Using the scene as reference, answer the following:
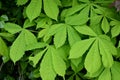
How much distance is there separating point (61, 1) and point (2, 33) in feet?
1.18

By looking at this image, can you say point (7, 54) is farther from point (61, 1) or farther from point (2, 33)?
point (61, 1)

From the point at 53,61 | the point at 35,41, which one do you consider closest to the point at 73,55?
the point at 53,61

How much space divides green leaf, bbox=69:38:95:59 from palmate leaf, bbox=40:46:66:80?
0.20ft

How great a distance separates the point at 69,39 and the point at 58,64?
0.42ft

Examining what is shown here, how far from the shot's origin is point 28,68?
1.61 metres

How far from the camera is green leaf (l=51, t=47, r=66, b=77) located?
3.86ft

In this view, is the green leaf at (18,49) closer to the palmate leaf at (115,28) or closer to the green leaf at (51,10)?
the green leaf at (51,10)

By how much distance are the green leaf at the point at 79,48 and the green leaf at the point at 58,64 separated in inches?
2.1

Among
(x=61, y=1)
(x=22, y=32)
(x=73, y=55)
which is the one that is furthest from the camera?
(x=61, y=1)

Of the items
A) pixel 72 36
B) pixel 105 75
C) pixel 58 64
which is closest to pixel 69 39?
pixel 72 36

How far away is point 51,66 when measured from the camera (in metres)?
1.18

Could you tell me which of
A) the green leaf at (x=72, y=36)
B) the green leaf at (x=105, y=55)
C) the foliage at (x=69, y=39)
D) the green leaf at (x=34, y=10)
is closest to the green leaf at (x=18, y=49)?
the foliage at (x=69, y=39)

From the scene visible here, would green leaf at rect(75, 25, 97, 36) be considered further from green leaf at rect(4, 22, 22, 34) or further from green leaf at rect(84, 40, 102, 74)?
green leaf at rect(4, 22, 22, 34)

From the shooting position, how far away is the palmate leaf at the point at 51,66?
1.17 m
